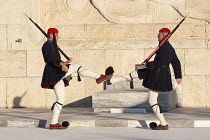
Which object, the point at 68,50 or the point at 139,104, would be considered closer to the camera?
the point at 139,104

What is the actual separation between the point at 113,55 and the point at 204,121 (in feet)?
15.2

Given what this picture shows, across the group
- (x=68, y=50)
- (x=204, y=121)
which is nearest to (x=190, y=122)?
(x=204, y=121)

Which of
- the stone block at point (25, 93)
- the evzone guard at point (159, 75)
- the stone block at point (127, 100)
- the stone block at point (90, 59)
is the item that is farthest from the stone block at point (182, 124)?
the stone block at point (25, 93)

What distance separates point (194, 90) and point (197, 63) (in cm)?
68

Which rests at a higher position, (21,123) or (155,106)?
(155,106)

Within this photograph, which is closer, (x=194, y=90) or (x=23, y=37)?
(x=194, y=90)

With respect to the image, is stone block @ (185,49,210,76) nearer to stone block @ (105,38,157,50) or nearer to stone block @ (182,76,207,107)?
stone block @ (182,76,207,107)

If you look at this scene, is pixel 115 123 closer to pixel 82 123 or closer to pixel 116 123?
pixel 116 123

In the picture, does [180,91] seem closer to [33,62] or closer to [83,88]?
[83,88]

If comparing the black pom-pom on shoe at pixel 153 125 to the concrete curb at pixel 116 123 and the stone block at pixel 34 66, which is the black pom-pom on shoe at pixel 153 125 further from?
the stone block at pixel 34 66

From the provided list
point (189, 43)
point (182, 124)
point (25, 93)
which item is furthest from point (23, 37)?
point (182, 124)

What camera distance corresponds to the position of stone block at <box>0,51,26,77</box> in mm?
13656

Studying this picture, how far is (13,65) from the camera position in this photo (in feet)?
44.9

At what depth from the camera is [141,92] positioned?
1173cm
